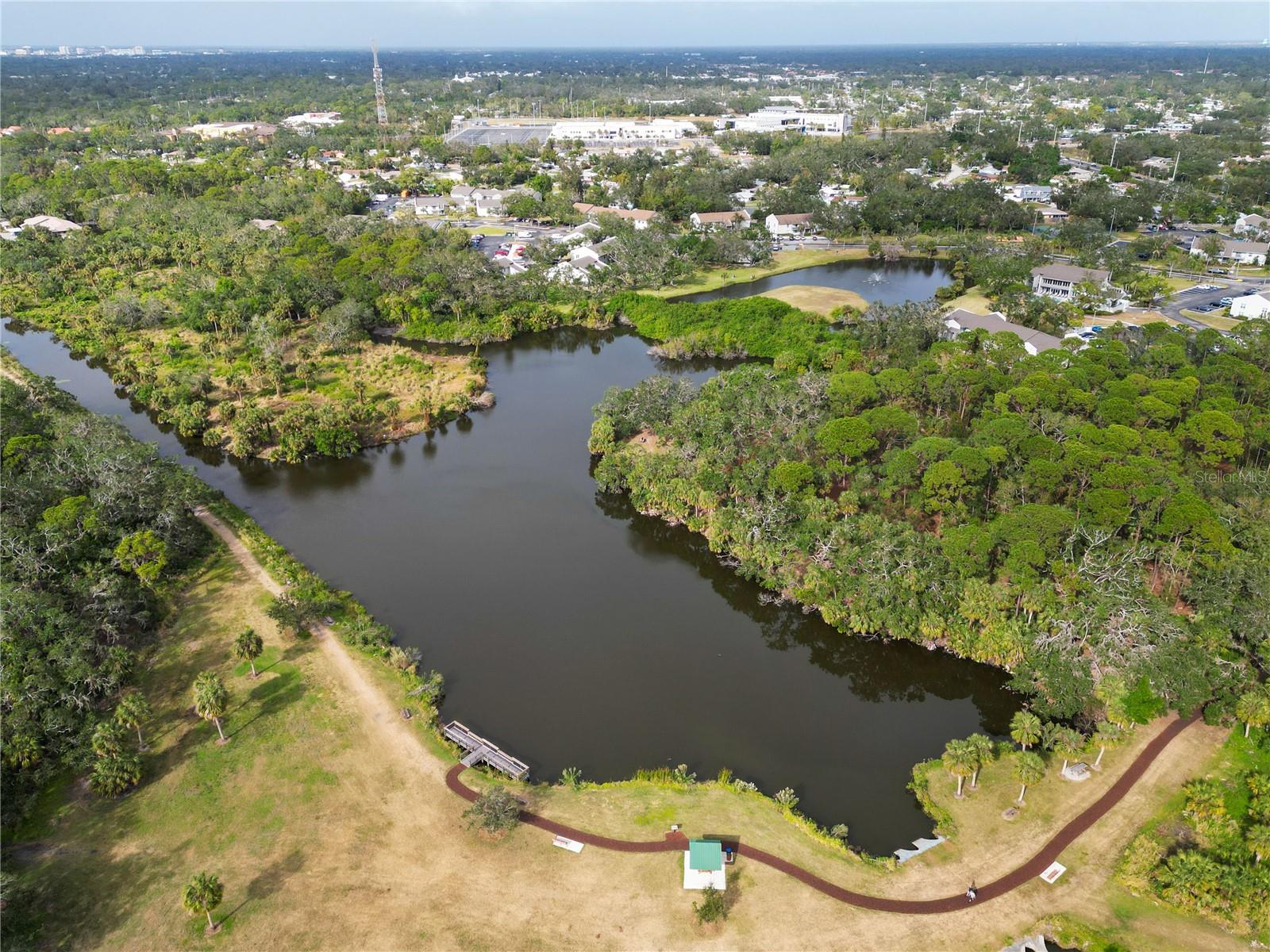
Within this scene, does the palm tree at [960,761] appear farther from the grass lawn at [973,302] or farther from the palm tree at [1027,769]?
the grass lawn at [973,302]

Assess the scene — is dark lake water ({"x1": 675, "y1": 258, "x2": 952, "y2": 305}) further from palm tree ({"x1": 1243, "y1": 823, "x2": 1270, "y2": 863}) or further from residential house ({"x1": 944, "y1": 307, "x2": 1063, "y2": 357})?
palm tree ({"x1": 1243, "y1": 823, "x2": 1270, "y2": 863})

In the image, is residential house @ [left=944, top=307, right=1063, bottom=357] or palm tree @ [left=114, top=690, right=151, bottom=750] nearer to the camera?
palm tree @ [left=114, top=690, right=151, bottom=750]

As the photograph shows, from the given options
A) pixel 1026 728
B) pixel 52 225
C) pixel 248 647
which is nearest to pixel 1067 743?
pixel 1026 728

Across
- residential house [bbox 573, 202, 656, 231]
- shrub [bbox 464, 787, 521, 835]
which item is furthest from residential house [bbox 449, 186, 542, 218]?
shrub [bbox 464, 787, 521, 835]

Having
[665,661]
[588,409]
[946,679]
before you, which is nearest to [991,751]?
[946,679]

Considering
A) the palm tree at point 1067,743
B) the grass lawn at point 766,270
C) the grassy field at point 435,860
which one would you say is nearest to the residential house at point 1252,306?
the grass lawn at point 766,270

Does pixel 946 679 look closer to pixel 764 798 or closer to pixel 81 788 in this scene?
pixel 764 798

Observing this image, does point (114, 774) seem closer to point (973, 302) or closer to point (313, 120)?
point (973, 302)
